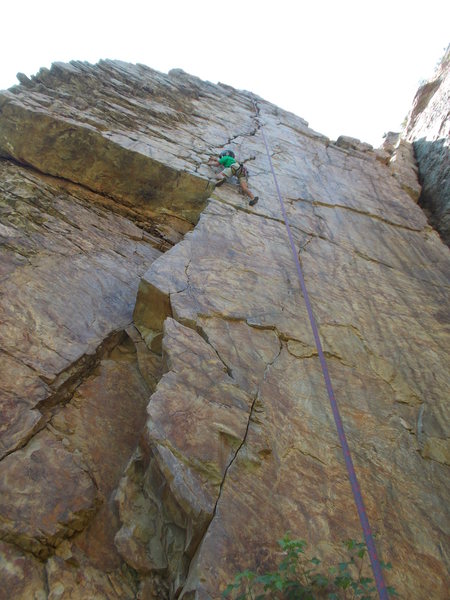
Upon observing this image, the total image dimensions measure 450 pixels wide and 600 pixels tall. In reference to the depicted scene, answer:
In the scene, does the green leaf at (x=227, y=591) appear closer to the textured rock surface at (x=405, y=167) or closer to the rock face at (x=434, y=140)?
the rock face at (x=434, y=140)

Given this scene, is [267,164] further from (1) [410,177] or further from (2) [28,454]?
(2) [28,454]

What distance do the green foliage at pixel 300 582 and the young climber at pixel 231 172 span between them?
4505mm

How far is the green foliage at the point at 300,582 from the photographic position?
1847 mm

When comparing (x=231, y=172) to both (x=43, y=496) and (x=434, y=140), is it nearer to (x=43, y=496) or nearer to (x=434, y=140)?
(x=43, y=496)

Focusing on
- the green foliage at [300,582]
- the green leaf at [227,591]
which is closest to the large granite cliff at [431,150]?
the green foliage at [300,582]

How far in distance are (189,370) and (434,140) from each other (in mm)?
9112

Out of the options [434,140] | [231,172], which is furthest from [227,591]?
[434,140]

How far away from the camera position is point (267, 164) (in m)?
7.15

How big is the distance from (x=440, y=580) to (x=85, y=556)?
215 centimetres

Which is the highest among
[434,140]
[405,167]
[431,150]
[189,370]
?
[434,140]

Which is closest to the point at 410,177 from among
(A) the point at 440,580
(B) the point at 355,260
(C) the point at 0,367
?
(B) the point at 355,260

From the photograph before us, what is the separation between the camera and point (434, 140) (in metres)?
8.90

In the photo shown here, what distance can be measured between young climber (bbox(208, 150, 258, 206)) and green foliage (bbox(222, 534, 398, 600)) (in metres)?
4.50

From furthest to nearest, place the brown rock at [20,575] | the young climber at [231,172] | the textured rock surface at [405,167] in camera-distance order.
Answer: the textured rock surface at [405,167] → the young climber at [231,172] → the brown rock at [20,575]
